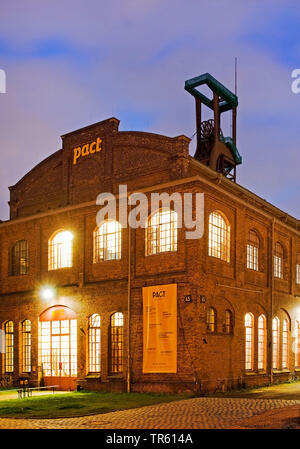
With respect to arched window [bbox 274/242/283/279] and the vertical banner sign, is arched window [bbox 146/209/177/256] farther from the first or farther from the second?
arched window [bbox 274/242/283/279]

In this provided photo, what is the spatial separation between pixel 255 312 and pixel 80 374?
7778mm

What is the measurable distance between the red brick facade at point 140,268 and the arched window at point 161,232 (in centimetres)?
32

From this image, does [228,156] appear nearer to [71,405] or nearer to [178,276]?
[178,276]

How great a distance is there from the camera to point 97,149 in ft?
77.4

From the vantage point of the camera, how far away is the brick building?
20.0m

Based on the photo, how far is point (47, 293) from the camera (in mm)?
24062

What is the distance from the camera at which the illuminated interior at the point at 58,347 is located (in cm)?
2279

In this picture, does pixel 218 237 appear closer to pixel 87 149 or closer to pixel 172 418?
pixel 87 149

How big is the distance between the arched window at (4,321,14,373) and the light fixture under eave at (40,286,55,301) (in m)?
2.50

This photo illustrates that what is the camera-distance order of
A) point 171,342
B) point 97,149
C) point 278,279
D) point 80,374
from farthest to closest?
point 278,279
point 97,149
point 80,374
point 171,342

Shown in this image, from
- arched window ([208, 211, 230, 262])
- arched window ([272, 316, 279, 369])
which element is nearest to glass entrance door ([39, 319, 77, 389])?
arched window ([208, 211, 230, 262])

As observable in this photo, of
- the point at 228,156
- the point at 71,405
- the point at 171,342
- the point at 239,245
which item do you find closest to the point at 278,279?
the point at 239,245
